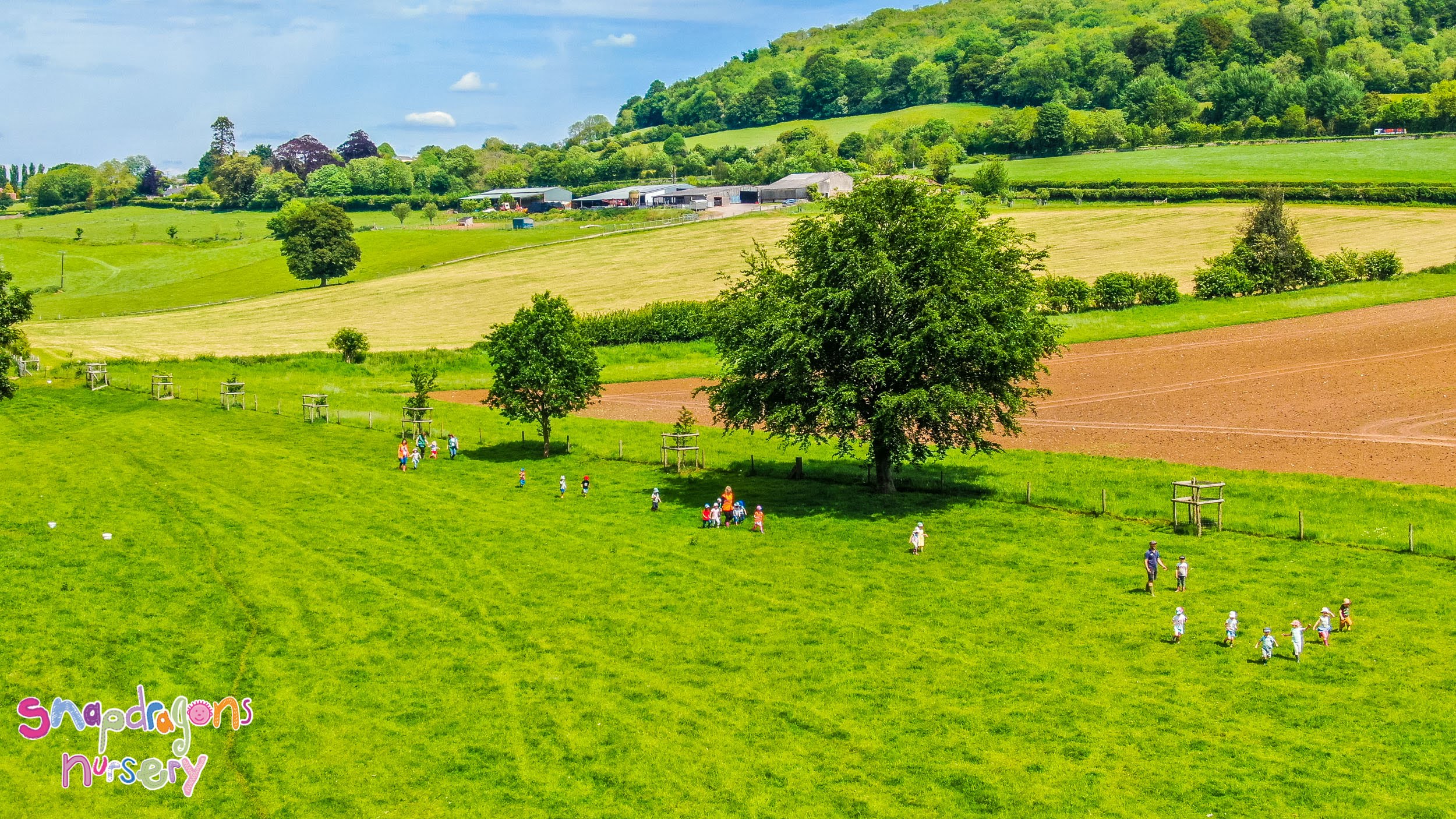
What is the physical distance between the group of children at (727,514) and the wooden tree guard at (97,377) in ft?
168

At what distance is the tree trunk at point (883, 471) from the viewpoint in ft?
183

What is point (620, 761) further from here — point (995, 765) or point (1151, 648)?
point (1151, 648)

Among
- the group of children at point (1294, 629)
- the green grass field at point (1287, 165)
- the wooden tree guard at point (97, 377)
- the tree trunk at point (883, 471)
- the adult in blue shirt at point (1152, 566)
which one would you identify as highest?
the green grass field at point (1287, 165)

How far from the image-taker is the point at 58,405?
258 ft

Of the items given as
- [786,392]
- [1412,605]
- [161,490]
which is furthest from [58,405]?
[1412,605]

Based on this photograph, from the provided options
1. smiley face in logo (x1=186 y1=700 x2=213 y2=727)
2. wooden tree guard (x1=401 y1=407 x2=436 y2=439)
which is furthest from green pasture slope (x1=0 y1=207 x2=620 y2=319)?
smiley face in logo (x1=186 y1=700 x2=213 y2=727)

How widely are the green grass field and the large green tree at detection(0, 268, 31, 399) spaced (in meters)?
140

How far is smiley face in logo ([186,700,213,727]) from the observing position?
3297 centimetres

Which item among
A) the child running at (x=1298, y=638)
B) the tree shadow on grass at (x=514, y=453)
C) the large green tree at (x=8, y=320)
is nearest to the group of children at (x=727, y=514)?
the tree shadow on grass at (x=514, y=453)

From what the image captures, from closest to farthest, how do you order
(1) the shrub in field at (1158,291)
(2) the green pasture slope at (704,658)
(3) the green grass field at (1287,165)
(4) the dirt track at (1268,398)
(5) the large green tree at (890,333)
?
1. (2) the green pasture slope at (704,658)
2. (5) the large green tree at (890,333)
3. (4) the dirt track at (1268,398)
4. (1) the shrub in field at (1158,291)
5. (3) the green grass field at (1287,165)

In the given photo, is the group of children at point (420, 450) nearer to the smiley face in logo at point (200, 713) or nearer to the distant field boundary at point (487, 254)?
the smiley face in logo at point (200, 713)

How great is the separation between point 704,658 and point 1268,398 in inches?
1889

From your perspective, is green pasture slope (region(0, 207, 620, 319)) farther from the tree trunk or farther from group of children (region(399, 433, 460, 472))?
the tree trunk

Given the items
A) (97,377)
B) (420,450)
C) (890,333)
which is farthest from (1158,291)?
(97,377)
